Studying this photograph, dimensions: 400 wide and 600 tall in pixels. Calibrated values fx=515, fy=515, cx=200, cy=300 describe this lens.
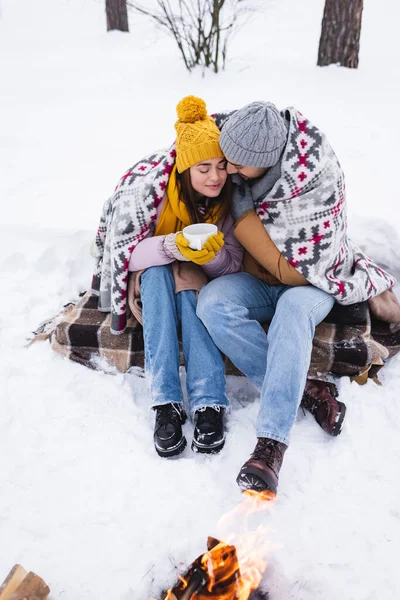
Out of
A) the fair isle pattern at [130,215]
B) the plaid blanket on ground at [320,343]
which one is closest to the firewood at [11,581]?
the plaid blanket on ground at [320,343]

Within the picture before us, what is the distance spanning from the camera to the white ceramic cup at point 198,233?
2.54 m

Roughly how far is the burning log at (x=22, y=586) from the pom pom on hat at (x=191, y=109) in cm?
215

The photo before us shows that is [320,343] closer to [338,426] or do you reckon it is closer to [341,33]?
[338,426]

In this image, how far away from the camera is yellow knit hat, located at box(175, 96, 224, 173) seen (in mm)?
2609

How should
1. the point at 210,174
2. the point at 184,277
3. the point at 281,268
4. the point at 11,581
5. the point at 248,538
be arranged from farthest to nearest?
the point at 184,277, the point at 281,268, the point at 210,174, the point at 248,538, the point at 11,581

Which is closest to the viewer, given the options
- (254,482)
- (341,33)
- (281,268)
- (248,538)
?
(248,538)

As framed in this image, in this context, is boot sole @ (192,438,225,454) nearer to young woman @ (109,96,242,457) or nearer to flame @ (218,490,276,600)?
young woman @ (109,96,242,457)

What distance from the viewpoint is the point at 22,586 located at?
1.83 meters

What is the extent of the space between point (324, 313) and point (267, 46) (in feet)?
26.3

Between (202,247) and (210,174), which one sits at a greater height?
(210,174)

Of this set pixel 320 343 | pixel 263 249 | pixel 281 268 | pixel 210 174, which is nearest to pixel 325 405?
pixel 320 343

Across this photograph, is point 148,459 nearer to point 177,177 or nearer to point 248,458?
point 248,458

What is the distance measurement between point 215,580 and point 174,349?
1.16m

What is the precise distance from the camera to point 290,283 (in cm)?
280
